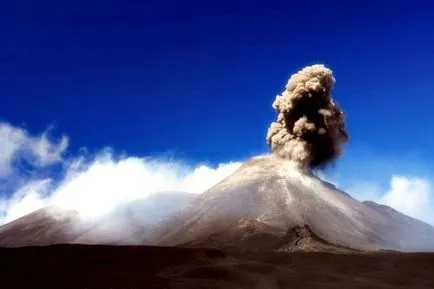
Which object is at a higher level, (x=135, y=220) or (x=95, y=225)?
Result: (x=135, y=220)

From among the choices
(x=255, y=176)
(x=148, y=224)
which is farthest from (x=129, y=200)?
(x=255, y=176)

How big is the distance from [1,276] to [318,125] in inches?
2996

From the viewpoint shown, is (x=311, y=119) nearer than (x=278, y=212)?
No

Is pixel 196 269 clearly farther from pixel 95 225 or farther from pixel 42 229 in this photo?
pixel 42 229

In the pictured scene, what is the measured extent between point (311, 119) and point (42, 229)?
5853cm

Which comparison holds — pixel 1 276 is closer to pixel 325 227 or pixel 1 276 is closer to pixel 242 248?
pixel 242 248

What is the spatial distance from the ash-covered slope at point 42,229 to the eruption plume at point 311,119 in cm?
4386

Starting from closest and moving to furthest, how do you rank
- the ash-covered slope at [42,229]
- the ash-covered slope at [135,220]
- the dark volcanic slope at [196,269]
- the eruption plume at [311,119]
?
the dark volcanic slope at [196,269] → the ash-covered slope at [135,220] → the eruption plume at [311,119] → the ash-covered slope at [42,229]

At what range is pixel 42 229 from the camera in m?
120

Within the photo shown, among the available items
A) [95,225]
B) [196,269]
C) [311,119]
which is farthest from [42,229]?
[196,269]

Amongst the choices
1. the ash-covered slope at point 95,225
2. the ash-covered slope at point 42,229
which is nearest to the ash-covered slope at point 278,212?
the ash-covered slope at point 95,225

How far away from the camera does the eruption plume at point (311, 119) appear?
339 feet

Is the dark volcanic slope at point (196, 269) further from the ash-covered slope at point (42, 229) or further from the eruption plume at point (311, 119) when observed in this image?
the ash-covered slope at point (42, 229)

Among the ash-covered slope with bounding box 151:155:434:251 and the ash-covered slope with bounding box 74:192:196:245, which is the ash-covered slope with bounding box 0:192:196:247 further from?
the ash-covered slope with bounding box 151:155:434:251
